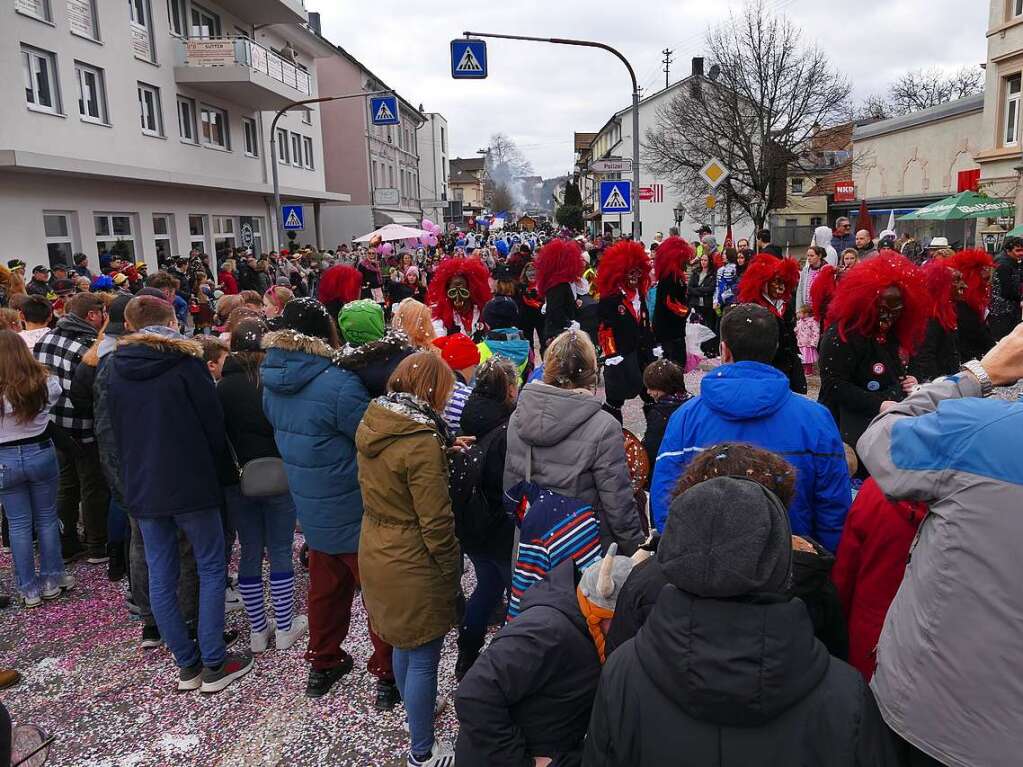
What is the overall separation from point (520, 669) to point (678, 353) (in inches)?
266

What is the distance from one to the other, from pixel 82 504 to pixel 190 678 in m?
2.16

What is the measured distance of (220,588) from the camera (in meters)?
3.84

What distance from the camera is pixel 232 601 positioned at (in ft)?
15.8

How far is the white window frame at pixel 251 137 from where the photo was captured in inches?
1001

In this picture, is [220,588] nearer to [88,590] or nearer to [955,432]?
[88,590]

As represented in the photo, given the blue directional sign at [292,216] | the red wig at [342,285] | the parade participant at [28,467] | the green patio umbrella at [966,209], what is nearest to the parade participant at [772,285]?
the red wig at [342,285]

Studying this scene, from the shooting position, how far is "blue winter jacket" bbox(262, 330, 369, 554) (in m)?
3.46

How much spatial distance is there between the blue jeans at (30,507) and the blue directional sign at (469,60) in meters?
11.9

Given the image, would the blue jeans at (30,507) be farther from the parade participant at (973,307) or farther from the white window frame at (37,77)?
the white window frame at (37,77)

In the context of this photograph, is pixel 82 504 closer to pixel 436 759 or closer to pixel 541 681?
pixel 436 759

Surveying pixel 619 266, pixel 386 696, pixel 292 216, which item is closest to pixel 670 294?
pixel 619 266

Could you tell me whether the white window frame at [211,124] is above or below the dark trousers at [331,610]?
above

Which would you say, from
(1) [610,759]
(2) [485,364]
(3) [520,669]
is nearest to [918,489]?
(1) [610,759]

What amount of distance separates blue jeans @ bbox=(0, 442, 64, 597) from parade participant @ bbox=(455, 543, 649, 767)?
385 cm
